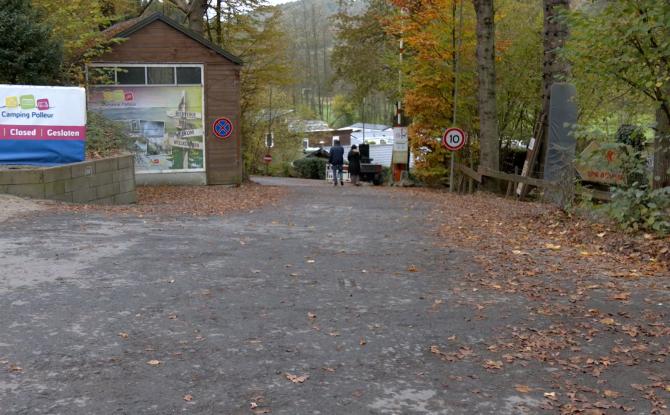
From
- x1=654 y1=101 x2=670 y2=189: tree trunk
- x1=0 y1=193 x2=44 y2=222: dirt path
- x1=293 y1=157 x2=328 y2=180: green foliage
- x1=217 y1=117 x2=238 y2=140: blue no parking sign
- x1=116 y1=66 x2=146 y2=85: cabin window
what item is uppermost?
A: x1=116 y1=66 x2=146 y2=85: cabin window

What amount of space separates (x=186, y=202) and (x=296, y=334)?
1156 cm

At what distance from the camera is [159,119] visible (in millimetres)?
22109

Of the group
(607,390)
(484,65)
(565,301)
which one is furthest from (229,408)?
(484,65)

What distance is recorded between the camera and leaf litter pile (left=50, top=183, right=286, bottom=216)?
12.7 metres

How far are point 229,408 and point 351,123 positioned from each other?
9276cm

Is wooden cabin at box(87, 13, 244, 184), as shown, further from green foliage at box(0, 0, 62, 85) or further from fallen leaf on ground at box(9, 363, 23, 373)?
fallen leaf on ground at box(9, 363, 23, 373)

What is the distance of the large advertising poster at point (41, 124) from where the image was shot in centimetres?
1295

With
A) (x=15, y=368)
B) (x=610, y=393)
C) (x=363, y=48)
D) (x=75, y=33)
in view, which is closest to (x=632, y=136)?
(x=610, y=393)

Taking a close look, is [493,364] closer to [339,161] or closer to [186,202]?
[186,202]

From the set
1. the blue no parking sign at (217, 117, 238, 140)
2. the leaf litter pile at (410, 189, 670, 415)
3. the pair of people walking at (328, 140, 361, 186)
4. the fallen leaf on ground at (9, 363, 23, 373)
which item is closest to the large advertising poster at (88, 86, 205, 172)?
the blue no parking sign at (217, 117, 238, 140)

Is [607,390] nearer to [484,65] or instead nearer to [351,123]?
[484,65]

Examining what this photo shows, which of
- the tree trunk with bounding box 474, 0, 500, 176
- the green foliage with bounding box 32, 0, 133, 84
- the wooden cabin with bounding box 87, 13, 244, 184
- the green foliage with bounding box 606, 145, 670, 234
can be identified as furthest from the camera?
the wooden cabin with bounding box 87, 13, 244, 184

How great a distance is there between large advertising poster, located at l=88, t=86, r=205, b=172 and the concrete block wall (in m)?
5.95

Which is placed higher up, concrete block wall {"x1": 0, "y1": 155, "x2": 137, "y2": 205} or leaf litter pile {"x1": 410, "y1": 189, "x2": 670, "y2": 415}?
concrete block wall {"x1": 0, "y1": 155, "x2": 137, "y2": 205}
